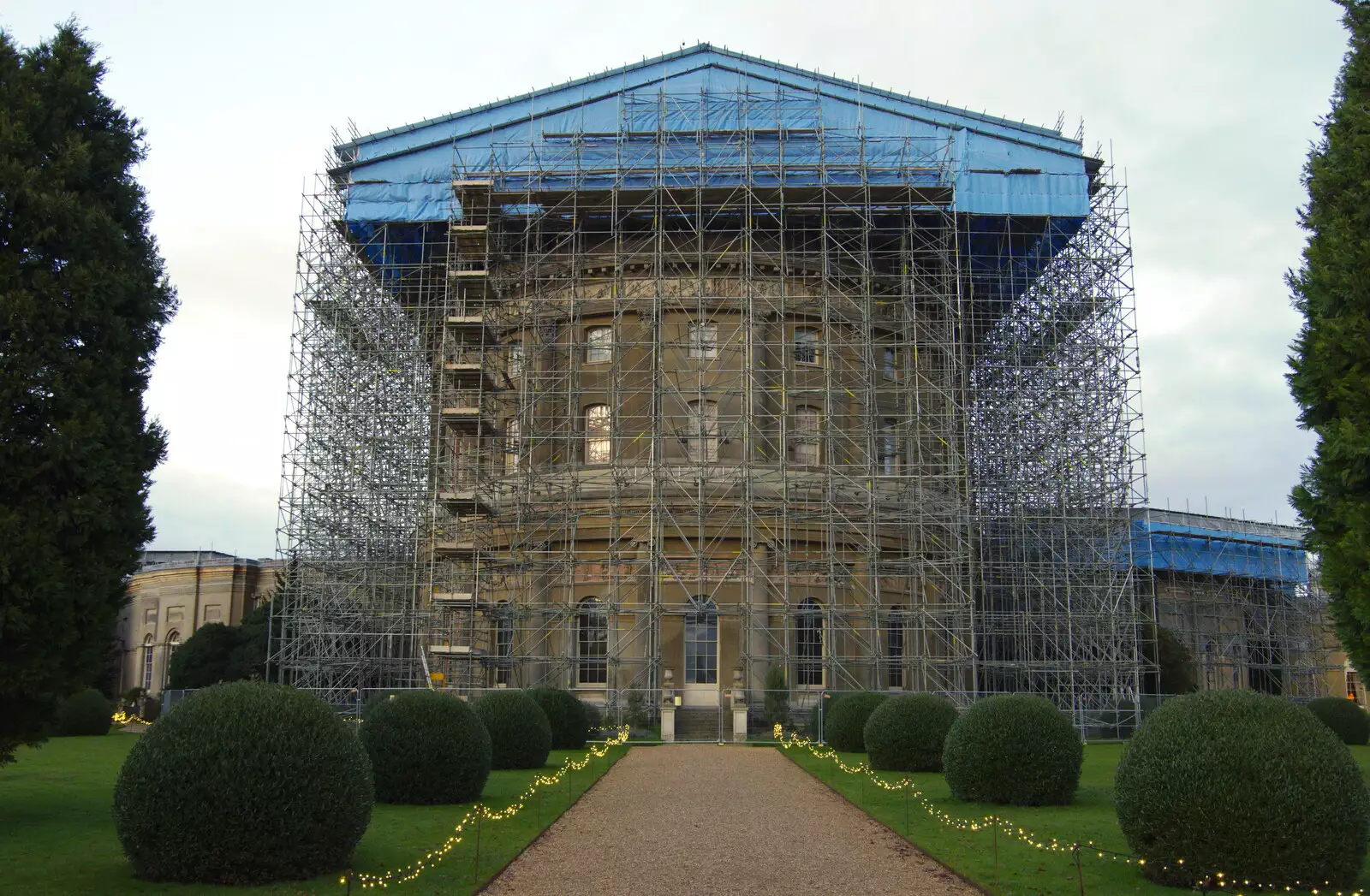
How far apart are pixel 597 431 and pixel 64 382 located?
71.9ft

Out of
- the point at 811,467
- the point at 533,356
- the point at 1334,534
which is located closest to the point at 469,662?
the point at 533,356

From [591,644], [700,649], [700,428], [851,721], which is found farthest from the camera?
[591,644]

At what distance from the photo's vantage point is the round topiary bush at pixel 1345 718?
3172 centimetres

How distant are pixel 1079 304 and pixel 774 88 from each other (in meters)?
11.3

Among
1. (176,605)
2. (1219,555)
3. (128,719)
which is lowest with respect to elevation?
(128,719)

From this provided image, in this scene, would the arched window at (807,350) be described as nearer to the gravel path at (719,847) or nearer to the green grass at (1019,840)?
the green grass at (1019,840)

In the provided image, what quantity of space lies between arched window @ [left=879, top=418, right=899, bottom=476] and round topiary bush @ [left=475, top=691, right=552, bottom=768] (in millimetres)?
16115

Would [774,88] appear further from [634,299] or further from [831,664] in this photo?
[831,664]

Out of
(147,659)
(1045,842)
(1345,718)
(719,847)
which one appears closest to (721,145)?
(1345,718)

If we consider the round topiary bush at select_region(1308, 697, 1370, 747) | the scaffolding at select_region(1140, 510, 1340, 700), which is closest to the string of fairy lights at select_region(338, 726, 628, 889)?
the round topiary bush at select_region(1308, 697, 1370, 747)

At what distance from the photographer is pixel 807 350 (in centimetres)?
3553

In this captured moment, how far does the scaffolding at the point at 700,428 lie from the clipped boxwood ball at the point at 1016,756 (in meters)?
13.5

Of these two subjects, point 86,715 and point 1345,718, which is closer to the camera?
point 1345,718

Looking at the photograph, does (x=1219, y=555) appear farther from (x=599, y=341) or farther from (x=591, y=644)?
(x=599, y=341)
